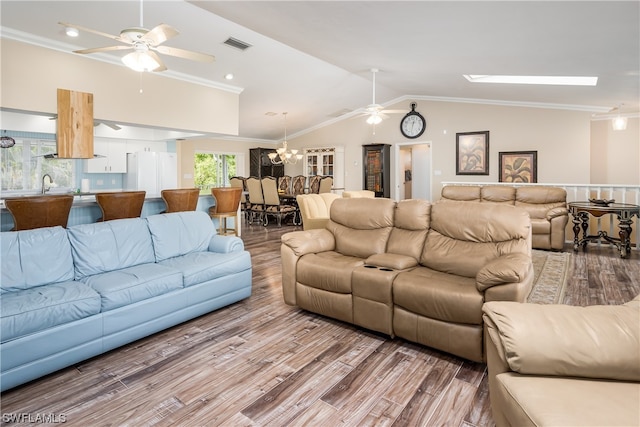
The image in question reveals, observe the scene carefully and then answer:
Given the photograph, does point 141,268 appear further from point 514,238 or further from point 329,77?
point 329,77

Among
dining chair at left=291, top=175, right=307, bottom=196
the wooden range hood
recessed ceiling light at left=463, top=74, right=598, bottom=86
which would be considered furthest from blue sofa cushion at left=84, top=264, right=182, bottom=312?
dining chair at left=291, top=175, right=307, bottom=196

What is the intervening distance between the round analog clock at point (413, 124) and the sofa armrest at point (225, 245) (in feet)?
21.7

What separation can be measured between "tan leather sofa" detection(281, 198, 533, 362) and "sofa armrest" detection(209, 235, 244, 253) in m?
0.60

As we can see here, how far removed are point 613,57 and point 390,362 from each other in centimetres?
384

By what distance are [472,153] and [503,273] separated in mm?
6790

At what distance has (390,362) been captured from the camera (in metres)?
2.50

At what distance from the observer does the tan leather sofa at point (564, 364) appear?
1201 millimetres

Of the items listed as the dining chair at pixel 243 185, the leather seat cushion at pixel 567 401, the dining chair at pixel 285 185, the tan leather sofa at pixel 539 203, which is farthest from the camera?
the dining chair at pixel 285 185

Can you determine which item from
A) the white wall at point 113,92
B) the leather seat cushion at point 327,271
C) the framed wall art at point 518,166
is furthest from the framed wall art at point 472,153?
the leather seat cushion at point 327,271

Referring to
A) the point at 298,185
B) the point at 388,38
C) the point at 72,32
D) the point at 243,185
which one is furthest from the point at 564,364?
the point at 243,185

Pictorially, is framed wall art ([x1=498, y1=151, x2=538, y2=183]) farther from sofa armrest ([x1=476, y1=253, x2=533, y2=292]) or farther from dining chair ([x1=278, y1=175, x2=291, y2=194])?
sofa armrest ([x1=476, y1=253, x2=533, y2=292])

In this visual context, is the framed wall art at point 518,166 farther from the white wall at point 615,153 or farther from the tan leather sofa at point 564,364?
the tan leather sofa at point 564,364

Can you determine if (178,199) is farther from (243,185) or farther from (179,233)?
(243,185)

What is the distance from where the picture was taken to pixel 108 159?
6.89 m
